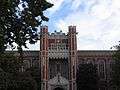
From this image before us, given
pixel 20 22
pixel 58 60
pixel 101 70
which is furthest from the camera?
pixel 101 70

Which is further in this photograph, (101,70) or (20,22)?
(101,70)

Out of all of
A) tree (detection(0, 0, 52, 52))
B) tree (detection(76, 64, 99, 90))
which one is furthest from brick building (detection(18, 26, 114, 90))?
tree (detection(0, 0, 52, 52))

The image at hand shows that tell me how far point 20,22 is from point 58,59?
179 feet

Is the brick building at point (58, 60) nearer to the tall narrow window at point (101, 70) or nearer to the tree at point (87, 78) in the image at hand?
the tree at point (87, 78)

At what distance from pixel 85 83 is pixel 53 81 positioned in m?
6.57

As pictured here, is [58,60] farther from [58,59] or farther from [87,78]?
[87,78]

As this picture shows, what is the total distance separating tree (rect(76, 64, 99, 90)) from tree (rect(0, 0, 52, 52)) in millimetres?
49108

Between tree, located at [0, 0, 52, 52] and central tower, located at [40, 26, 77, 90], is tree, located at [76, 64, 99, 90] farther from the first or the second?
tree, located at [0, 0, 52, 52]

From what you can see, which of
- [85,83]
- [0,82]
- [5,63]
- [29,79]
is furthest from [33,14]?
[85,83]

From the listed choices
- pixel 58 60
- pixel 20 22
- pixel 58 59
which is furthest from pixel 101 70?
pixel 20 22

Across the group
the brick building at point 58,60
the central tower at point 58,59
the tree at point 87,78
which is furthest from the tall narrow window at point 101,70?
the tree at point 87,78

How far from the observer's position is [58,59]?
7025 cm

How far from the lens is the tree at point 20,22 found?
15.6 metres

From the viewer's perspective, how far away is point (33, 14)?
16.0 metres
